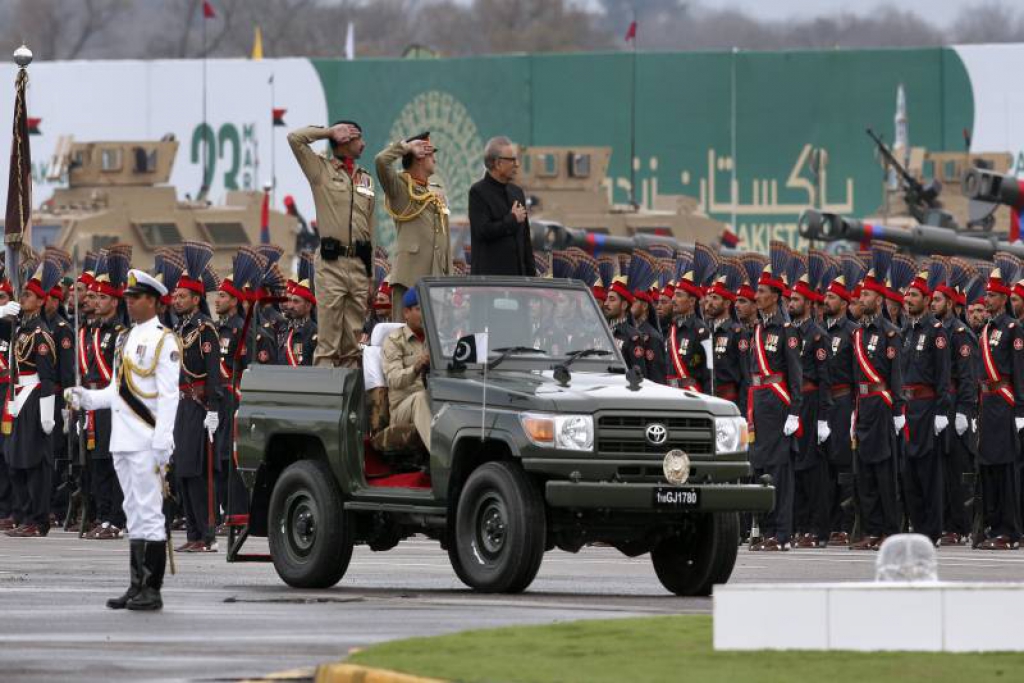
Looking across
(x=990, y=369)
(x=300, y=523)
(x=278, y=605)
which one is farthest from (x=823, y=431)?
(x=278, y=605)

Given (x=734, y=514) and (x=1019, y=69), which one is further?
(x=1019, y=69)

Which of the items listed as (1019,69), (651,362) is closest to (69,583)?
(651,362)

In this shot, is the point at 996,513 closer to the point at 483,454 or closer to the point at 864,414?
the point at 864,414

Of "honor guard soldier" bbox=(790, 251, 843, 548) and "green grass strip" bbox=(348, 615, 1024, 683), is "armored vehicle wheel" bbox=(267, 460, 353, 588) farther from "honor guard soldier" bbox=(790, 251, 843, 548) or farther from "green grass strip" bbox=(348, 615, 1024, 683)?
"honor guard soldier" bbox=(790, 251, 843, 548)

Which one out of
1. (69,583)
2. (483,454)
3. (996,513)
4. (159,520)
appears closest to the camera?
(159,520)

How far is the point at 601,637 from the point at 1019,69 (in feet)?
197

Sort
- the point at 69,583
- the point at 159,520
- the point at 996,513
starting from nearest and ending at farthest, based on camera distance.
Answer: the point at 159,520 → the point at 69,583 → the point at 996,513

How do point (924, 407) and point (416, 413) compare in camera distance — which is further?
point (924, 407)

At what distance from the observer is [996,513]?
26.0 m

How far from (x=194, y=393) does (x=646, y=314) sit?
4.26 meters

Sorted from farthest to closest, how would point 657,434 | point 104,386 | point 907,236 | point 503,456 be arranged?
1. point 907,236
2. point 104,386
3. point 503,456
4. point 657,434

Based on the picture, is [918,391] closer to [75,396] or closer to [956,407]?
[956,407]

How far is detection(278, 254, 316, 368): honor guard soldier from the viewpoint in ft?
90.5

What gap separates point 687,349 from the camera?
88.6 ft
